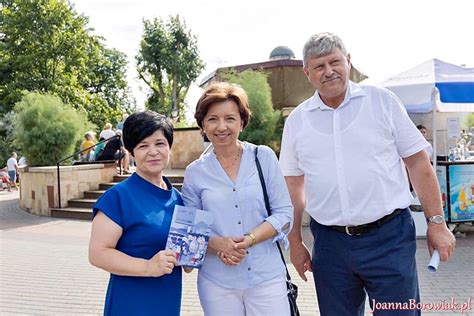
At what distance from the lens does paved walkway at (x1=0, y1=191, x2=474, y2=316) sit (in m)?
4.73

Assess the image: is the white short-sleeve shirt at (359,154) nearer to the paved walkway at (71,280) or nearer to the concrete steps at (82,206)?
the paved walkway at (71,280)

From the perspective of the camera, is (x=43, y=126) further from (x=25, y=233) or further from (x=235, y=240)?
(x=235, y=240)

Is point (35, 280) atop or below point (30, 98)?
below

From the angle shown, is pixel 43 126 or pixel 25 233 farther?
pixel 43 126

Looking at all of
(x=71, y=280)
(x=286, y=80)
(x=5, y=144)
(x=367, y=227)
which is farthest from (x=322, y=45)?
(x=5, y=144)

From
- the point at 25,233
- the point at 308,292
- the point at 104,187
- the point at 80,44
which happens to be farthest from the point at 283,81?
the point at 80,44

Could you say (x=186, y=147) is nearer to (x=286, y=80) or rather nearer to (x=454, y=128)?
(x=286, y=80)

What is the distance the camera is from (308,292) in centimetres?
499

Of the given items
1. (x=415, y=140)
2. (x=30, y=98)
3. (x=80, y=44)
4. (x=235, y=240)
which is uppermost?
(x=80, y=44)

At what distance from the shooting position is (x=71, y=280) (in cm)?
581

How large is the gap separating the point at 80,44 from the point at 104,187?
62.9 ft

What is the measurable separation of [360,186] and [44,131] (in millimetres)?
12057

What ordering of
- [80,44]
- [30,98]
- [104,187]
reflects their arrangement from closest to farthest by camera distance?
[104,187] → [30,98] → [80,44]

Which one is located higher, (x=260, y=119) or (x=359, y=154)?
(x=260, y=119)
